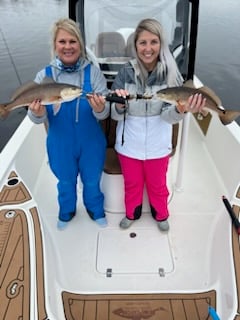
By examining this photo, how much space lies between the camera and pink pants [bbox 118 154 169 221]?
9.08 feet

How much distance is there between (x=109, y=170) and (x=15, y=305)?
1468 mm

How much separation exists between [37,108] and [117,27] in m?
1.47

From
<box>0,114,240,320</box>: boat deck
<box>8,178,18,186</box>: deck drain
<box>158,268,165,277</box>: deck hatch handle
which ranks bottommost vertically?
<box>158,268,165,277</box>: deck hatch handle

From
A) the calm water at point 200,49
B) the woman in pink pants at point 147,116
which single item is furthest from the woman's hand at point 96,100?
the calm water at point 200,49

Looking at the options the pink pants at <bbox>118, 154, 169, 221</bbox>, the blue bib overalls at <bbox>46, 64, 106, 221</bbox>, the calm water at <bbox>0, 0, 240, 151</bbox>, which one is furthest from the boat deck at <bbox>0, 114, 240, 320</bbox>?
the calm water at <bbox>0, 0, 240, 151</bbox>

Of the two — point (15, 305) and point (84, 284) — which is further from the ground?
point (15, 305)

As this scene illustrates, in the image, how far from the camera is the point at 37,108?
2215 mm

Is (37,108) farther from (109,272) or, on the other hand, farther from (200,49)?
(200,49)

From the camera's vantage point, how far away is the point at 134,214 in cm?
303

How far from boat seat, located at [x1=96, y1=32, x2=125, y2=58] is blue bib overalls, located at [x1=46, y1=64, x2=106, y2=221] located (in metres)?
0.84

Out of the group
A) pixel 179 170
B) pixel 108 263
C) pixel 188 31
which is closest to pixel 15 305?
pixel 108 263

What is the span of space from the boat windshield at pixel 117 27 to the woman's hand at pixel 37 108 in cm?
105

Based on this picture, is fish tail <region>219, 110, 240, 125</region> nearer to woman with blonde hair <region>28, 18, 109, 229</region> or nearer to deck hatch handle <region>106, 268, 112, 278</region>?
woman with blonde hair <region>28, 18, 109, 229</region>

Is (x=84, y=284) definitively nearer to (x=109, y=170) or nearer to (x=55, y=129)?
(x=109, y=170)
